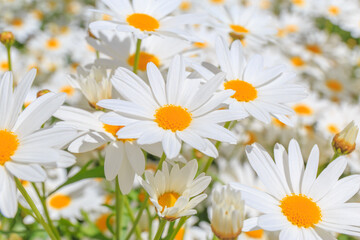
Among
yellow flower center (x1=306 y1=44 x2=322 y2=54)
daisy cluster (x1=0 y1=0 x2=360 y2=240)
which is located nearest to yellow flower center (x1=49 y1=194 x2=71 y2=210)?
daisy cluster (x1=0 y1=0 x2=360 y2=240)

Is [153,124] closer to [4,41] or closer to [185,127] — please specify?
[185,127]

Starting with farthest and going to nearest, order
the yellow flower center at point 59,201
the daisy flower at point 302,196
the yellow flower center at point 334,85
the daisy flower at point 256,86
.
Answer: the yellow flower center at point 334,85 → the yellow flower center at point 59,201 → the daisy flower at point 256,86 → the daisy flower at point 302,196

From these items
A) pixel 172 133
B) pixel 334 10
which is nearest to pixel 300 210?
pixel 172 133

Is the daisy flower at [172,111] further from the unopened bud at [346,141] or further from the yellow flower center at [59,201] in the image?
the yellow flower center at [59,201]

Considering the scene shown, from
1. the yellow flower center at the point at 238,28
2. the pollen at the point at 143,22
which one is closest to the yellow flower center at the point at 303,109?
the yellow flower center at the point at 238,28

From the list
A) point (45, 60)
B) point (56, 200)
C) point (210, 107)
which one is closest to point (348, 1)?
point (45, 60)

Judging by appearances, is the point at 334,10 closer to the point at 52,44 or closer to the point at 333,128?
the point at 333,128
